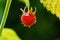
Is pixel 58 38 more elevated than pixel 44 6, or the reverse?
pixel 44 6

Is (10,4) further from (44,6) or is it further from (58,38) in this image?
(58,38)

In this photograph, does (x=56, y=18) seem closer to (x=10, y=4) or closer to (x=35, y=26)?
(x=35, y=26)

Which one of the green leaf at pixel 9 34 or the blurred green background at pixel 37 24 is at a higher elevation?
the blurred green background at pixel 37 24

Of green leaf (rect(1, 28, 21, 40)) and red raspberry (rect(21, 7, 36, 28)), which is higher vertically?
red raspberry (rect(21, 7, 36, 28))

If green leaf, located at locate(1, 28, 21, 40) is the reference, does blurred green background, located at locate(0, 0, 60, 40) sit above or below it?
above

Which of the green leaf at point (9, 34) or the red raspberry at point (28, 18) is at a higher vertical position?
the red raspberry at point (28, 18)

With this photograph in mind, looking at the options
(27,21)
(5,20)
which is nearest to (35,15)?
(27,21)
